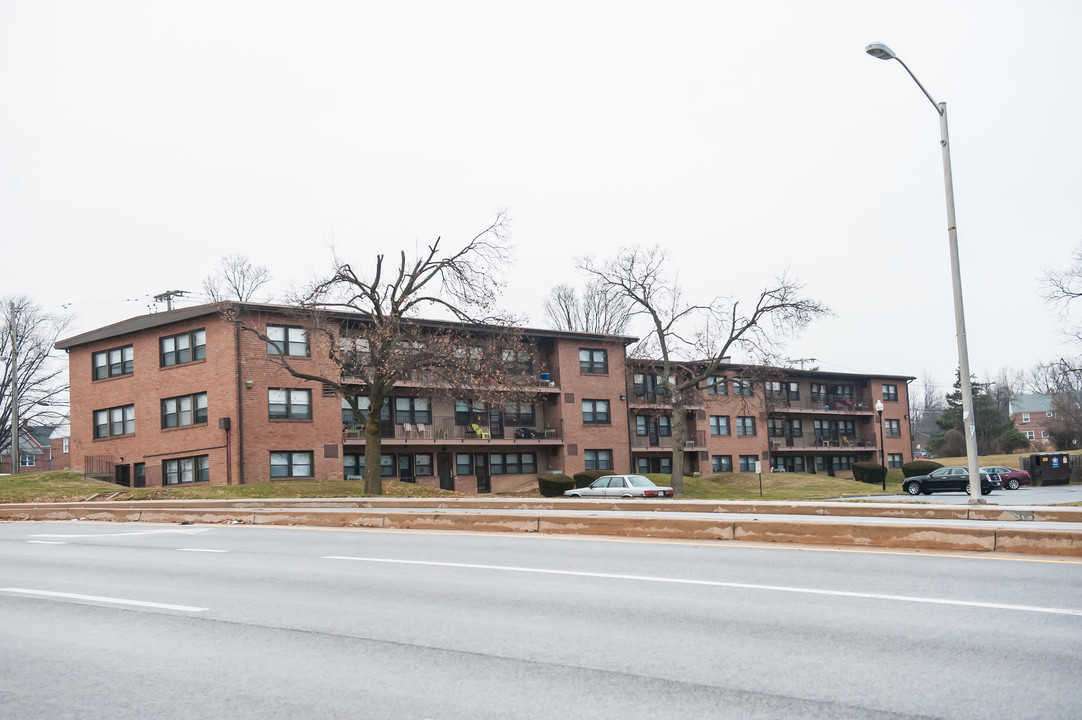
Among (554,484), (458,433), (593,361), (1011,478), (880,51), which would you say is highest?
(880,51)

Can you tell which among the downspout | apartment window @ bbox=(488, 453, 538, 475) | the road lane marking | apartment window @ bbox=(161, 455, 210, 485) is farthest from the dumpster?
the road lane marking

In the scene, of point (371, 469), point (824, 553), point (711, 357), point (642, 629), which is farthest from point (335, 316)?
point (642, 629)

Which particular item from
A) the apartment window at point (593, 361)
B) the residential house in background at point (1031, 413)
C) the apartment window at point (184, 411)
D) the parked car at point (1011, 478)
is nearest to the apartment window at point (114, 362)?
the apartment window at point (184, 411)

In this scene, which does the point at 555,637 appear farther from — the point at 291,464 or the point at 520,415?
the point at 520,415

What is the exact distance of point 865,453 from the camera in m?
73.5

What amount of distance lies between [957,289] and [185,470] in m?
33.0

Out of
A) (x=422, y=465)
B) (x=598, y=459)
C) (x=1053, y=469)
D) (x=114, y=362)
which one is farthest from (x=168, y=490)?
(x=1053, y=469)

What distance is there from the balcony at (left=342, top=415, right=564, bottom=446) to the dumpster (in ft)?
91.1

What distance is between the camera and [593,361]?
52.7 m

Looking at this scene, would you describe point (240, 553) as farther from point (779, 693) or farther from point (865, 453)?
point (865, 453)

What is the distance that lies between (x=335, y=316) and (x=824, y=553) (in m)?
33.2

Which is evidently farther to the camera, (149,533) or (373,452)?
(373,452)

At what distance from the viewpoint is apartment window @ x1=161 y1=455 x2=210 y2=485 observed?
3947cm

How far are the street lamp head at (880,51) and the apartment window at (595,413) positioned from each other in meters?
34.9
